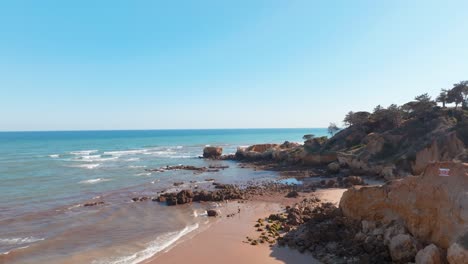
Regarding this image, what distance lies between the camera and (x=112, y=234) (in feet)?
58.9

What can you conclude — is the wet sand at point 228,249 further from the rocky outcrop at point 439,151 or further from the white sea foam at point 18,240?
the rocky outcrop at point 439,151

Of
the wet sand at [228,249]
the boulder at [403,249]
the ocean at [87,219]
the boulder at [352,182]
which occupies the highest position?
the boulder at [403,249]

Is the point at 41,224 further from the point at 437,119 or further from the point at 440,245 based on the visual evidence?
the point at 437,119

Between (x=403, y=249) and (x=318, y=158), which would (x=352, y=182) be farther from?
(x=403, y=249)

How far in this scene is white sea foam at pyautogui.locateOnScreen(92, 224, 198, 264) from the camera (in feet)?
46.2

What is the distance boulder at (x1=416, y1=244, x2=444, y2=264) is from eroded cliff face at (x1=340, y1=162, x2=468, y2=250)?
0.58 meters

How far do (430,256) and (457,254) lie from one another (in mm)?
1149

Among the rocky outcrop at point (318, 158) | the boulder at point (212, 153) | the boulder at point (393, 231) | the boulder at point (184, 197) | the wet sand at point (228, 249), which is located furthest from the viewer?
the boulder at point (212, 153)

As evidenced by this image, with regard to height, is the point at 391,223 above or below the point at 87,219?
above

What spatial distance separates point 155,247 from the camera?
1573 centimetres

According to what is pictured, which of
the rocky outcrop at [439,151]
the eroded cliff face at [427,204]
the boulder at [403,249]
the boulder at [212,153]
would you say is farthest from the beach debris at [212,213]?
the boulder at [212,153]

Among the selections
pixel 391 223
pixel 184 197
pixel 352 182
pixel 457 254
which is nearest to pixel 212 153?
pixel 352 182

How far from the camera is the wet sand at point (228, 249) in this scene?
13.7 meters

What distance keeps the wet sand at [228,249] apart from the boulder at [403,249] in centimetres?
296
